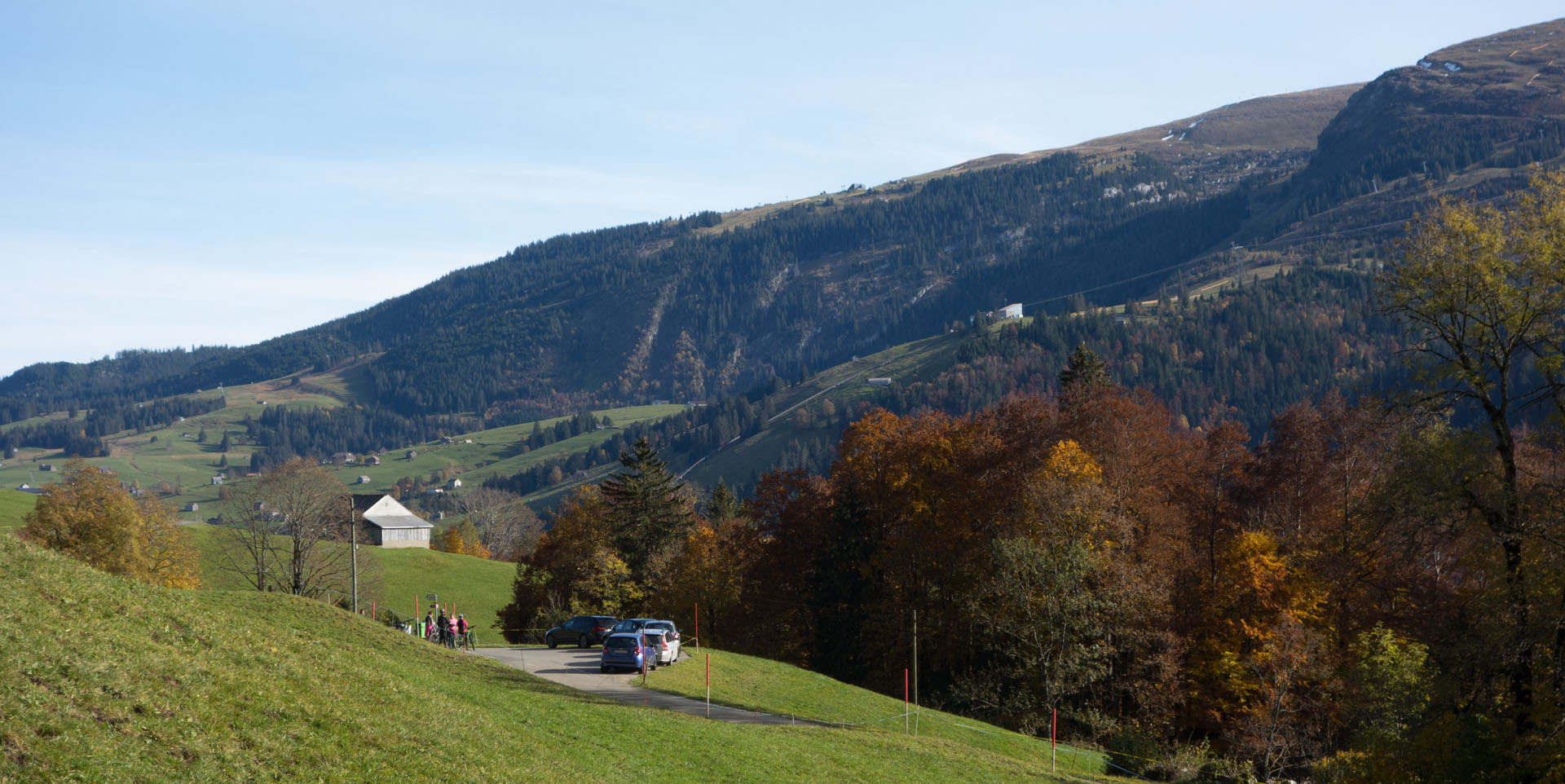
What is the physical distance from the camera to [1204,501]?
65.6 meters

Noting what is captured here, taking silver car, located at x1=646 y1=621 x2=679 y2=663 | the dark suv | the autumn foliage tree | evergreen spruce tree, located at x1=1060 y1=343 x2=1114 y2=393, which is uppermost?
evergreen spruce tree, located at x1=1060 y1=343 x2=1114 y2=393

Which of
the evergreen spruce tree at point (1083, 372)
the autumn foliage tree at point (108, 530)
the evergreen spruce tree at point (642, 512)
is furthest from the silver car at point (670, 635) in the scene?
the autumn foliage tree at point (108, 530)

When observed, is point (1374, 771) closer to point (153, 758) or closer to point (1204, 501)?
point (153, 758)

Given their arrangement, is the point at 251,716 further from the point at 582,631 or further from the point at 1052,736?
the point at 582,631

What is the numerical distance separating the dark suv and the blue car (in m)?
12.6

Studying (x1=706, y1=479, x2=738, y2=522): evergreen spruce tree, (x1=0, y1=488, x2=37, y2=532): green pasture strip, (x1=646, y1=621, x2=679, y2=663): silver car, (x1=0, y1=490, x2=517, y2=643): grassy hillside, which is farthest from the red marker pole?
(x1=0, y1=488, x2=37, y2=532): green pasture strip

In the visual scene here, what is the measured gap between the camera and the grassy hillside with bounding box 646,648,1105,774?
40.9 meters

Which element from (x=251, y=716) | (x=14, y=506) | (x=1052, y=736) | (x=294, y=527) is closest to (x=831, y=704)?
(x=1052, y=736)

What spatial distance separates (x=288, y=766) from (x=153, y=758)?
1932 millimetres

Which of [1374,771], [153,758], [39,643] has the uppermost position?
[39,643]

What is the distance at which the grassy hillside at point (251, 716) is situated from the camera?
12.6 metres

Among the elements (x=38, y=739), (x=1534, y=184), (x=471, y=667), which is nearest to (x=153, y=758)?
(x=38, y=739)

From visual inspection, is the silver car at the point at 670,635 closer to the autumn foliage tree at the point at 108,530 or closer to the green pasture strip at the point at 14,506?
the autumn foliage tree at the point at 108,530

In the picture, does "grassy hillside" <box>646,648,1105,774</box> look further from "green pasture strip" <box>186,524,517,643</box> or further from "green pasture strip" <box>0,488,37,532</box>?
"green pasture strip" <box>0,488,37,532</box>
